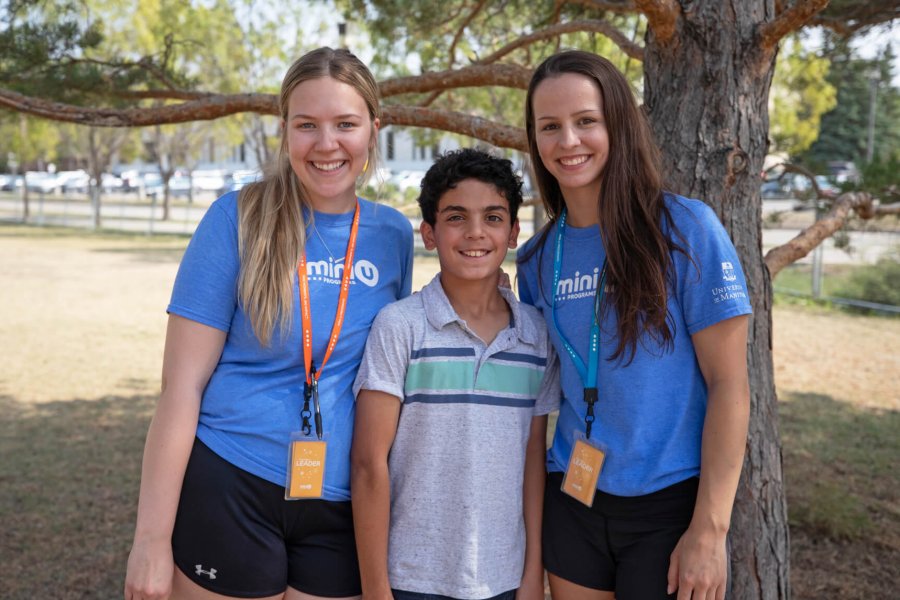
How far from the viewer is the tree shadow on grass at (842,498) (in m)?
4.23

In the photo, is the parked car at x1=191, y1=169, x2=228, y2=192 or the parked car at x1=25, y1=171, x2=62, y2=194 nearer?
the parked car at x1=191, y1=169, x2=228, y2=192

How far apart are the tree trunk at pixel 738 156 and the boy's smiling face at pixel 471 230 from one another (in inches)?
37.9

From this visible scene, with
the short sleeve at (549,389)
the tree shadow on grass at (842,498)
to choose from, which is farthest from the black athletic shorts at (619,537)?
the tree shadow on grass at (842,498)

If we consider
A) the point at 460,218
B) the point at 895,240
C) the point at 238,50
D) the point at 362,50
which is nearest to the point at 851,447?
the point at 460,218

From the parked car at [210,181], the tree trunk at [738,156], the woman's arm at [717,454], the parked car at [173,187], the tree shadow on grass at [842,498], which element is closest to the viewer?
the woman's arm at [717,454]

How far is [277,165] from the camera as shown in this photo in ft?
7.27

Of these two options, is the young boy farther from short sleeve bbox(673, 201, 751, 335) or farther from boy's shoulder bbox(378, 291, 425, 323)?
short sleeve bbox(673, 201, 751, 335)

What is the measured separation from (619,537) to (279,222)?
1.11 metres

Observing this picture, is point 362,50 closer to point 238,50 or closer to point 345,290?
point 238,50

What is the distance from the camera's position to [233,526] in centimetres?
201

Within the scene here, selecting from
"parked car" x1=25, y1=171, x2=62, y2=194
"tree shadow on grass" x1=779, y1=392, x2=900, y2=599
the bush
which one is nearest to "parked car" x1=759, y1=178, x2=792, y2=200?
"tree shadow on grass" x1=779, y1=392, x2=900, y2=599

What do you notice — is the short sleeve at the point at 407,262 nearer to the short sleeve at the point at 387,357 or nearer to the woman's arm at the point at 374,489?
the short sleeve at the point at 387,357

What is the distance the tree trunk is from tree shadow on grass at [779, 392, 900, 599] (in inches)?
52.0

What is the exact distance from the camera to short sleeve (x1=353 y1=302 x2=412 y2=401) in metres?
2.00
